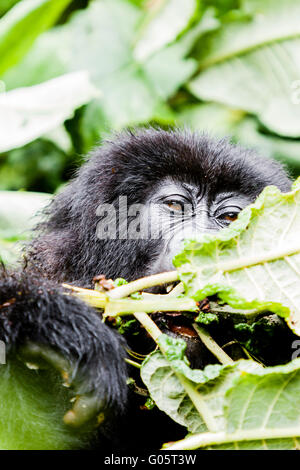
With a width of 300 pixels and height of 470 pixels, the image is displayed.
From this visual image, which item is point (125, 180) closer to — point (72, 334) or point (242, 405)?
point (72, 334)

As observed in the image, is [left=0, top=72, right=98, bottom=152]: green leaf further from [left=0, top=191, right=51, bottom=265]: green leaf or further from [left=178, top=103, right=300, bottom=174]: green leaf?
[left=178, top=103, right=300, bottom=174]: green leaf

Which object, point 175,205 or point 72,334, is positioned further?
point 175,205

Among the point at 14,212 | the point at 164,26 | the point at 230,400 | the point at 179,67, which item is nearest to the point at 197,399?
the point at 230,400

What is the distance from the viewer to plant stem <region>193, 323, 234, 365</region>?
6.45ft

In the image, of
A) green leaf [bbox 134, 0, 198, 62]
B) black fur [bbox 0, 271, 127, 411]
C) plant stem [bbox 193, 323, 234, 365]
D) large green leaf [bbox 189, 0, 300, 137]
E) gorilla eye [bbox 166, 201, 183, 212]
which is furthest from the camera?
large green leaf [bbox 189, 0, 300, 137]

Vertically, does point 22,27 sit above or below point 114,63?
below

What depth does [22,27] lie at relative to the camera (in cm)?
425

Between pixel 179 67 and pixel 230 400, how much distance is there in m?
3.98

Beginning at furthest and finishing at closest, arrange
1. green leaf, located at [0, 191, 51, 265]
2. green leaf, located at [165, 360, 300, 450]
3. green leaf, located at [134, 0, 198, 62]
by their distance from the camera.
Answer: green leaf, located at [134, 0, 198, 62] → green leaf, located at [0, 191, 51, 265] → green leaf, located at [165, 360, 300, 450]

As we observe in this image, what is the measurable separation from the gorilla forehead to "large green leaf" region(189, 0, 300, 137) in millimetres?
2292

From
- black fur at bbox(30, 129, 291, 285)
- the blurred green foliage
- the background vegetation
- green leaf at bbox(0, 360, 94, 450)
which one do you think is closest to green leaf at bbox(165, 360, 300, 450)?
green leaf at bbox(0, 360, 94, 450)

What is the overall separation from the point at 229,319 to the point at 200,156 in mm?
953
